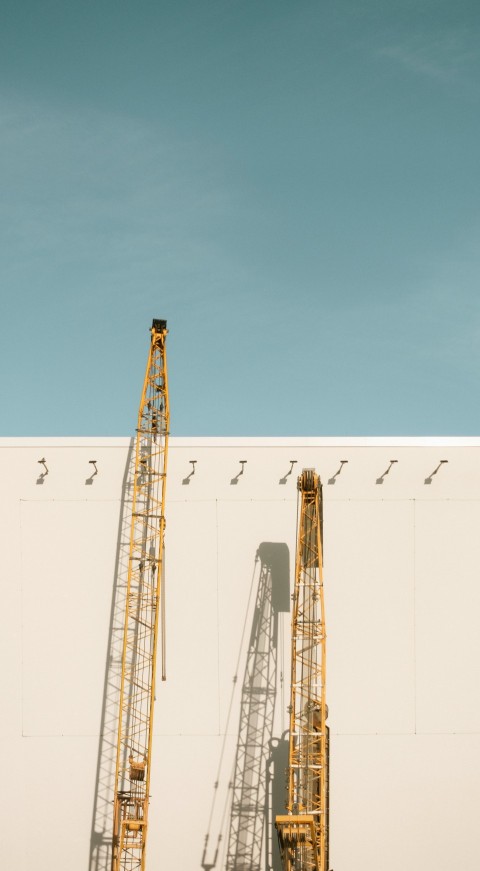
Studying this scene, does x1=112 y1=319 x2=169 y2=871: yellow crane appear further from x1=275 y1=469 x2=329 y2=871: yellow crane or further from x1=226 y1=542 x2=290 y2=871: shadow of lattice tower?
x1=275 y1=469 x2=329 y2=871: yellow crane

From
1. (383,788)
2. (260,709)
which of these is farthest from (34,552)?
(383,788)

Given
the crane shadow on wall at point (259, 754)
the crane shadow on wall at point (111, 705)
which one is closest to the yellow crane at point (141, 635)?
the crane shadow on wall at point (111, 705)

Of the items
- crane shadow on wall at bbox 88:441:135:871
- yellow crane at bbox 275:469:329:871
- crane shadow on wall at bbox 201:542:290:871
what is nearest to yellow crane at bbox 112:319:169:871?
crane shadow on wall at bbox 88:441:135:871

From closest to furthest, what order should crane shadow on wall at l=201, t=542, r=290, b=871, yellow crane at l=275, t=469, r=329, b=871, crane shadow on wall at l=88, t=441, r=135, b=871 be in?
yellow crane at l=275, t=469, r=329, b=871 < crane shadow on wall at l=88, t=441, r=135, b=871 < crane shadow on wall at l=201, t=542, r=290, b=871

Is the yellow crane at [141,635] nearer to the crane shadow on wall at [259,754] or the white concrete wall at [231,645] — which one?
the white concrete wall at [231,645]

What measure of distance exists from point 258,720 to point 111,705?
217 inches

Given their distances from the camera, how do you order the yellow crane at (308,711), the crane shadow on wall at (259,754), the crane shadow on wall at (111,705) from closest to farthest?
1. the yellow crane at (308,711)
2. the crane shadow on wall at (111,705)
3. the crane shadow on wall at (259,754)

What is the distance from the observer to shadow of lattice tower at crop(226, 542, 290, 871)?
80.5ft

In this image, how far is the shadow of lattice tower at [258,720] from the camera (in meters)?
24.5

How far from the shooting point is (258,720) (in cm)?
2512

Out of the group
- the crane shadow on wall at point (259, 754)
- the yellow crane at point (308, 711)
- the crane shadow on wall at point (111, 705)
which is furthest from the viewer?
the crane shadow on wall at point (259, 754)

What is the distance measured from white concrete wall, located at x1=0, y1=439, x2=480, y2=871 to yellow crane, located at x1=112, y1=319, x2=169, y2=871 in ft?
1.93

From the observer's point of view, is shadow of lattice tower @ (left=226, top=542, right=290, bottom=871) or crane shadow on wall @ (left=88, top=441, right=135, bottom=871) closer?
crane shadow on wall @ (left=88, top=441, right=135, bottom=871)

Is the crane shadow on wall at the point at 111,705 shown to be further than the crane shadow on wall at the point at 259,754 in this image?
No
